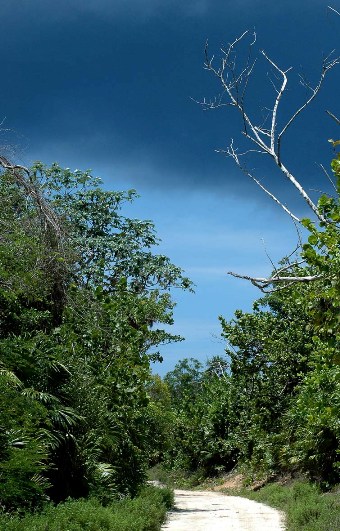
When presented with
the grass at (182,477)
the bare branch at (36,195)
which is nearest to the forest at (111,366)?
the bare branch at (36,195)

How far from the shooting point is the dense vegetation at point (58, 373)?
38.3 ft

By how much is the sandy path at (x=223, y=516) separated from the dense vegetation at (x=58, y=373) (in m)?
1.44

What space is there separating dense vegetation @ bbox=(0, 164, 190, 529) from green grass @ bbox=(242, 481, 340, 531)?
3727mm

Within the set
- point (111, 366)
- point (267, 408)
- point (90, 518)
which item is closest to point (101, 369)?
point (111, 366)

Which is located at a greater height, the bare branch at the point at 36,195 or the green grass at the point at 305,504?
the bare branch at the point at 36,195

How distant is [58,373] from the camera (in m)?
14.3

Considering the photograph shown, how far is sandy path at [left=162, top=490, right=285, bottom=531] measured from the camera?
1526 centimetres

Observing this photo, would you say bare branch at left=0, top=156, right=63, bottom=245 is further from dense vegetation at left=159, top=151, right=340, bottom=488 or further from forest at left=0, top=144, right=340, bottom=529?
dense vegetation at left=159, top=151, right=340, bottom=488

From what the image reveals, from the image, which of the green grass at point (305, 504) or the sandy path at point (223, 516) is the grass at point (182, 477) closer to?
the green grass at point (305, 504)

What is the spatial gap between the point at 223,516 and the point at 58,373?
6.16 m

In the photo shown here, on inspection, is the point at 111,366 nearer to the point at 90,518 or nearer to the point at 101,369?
the point at 101,369

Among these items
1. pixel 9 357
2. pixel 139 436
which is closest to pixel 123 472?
pixel 139 436

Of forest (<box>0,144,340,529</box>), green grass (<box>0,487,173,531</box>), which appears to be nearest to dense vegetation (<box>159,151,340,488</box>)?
forest (<box>0,144,340,529</box>)

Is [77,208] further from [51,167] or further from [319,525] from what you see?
[319,525]
